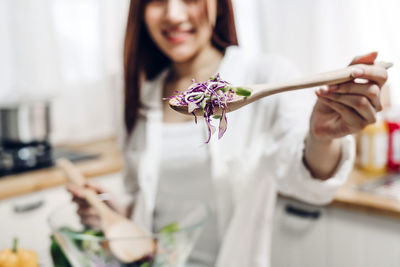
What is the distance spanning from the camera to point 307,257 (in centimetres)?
135

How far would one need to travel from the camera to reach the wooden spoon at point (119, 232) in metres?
0.68

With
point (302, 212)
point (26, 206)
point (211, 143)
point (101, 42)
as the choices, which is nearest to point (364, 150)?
point (302, 212)

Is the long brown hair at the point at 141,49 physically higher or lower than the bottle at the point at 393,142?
higher

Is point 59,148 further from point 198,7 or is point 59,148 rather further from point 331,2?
point 331,2

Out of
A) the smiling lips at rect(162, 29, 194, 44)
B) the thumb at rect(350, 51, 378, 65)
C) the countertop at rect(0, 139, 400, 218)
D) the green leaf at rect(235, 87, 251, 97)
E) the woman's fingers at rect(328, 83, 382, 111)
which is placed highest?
the smiling lips at rect(162, 29, 194, 44)

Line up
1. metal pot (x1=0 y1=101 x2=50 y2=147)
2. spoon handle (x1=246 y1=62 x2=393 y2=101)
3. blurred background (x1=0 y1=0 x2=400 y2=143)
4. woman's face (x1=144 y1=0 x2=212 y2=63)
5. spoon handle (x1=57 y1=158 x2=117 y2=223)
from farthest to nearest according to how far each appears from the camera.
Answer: blurred background (x1=0 y1=0 x2=400 y2=143), metal pot (x1=0 y1=101 x2=50 y2=147), woman's face (x1=144 y1=0 x2=212 y2=63), spoon handle (x1=57 y1=158 x2=117 y2=223), spoon handle (x1=246 y1=62 x2=393 y2=101)

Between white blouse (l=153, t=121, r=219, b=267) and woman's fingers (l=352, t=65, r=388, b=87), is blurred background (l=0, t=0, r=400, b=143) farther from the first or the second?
woman's fingers (l=352, t=65, r=388, b=87)

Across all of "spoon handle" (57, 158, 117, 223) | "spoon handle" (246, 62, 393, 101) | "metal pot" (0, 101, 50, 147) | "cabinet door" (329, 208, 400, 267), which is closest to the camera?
"spoon handle" (246, 62, 393, 101)

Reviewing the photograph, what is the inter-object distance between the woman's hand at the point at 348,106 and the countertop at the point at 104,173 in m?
0.52

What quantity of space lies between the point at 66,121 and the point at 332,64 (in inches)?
51.6

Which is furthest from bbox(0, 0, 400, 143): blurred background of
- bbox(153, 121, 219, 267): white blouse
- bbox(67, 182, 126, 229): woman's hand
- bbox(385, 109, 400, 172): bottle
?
bbox(67, 182, 126, 229): woman's hand

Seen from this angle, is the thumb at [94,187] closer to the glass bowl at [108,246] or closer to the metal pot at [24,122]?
the glass bowl at [108,246]

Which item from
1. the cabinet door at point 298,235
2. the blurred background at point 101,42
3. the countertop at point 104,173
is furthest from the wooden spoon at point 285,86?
the blurred background at point 101,42

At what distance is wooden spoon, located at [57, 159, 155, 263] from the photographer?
0.68 metres
